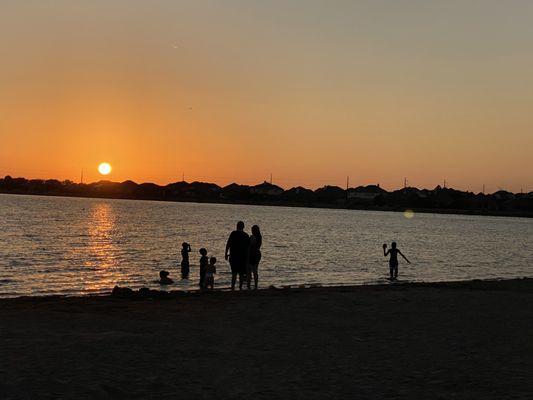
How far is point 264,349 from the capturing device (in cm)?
919

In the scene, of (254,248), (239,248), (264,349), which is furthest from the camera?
(254,248)

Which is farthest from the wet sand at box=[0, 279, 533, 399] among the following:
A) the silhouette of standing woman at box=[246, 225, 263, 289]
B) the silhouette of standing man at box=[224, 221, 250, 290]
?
the silhouette of standing woman at box=[246, 225, 263, 289]

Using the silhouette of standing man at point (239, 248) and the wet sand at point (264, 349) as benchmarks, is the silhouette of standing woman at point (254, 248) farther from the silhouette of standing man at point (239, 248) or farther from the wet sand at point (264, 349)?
the wet sand at point (264, 349)

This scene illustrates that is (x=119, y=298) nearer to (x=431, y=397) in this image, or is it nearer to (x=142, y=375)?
(x=142, y=375)

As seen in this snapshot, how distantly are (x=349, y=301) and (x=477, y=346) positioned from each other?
548 cm

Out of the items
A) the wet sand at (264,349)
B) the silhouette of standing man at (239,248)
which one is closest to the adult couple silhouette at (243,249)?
the silhouette of standing man at (239,248)

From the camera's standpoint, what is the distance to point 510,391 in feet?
23.1

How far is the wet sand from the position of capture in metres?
7.05

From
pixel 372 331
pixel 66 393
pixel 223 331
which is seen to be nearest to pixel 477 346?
pixel 372 331

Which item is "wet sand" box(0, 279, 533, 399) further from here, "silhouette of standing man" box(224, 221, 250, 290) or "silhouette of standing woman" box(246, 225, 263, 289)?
"silhouette of standing woman" box(246, 225, 263, 289)

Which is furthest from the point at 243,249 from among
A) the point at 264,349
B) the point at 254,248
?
the point at 264,349

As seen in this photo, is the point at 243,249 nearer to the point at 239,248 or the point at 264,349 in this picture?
the point at 239,248

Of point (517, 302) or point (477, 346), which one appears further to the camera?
point (517, 302)

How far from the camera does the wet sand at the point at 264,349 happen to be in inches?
278
